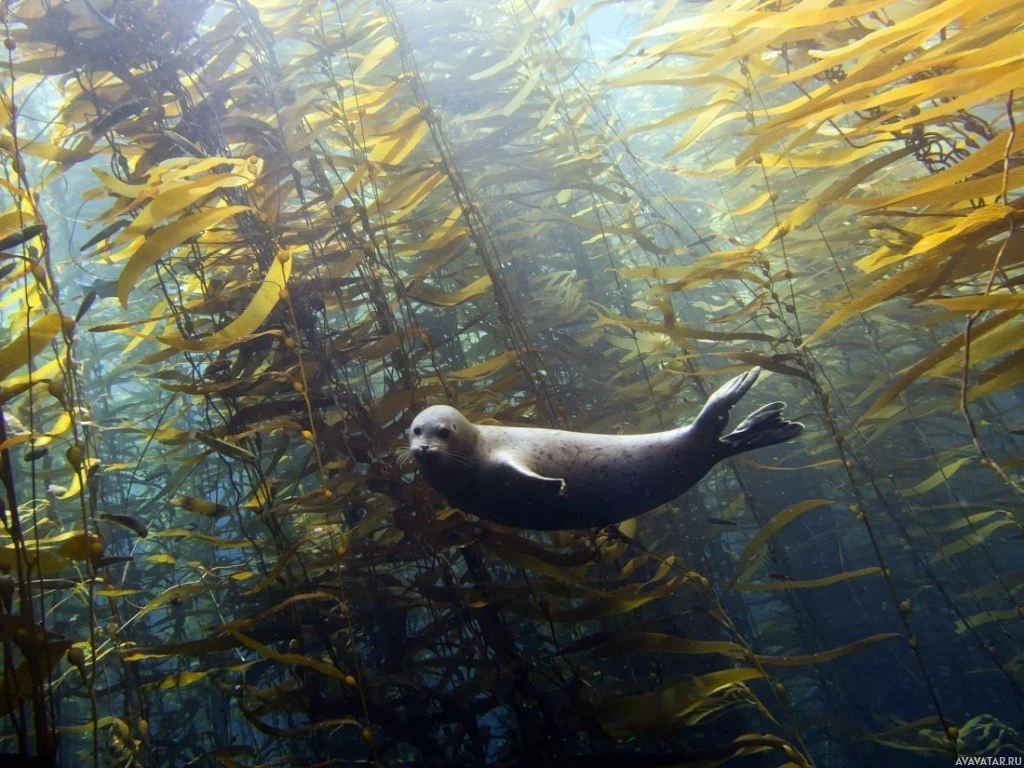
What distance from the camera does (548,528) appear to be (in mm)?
1732

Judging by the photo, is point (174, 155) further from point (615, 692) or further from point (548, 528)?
point (615, 692)

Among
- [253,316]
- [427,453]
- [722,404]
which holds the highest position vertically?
[253,316]

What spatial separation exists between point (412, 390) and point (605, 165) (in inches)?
94.5

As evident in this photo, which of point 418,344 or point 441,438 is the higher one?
point 418,344

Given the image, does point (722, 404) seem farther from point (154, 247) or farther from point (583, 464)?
point (154, 247)

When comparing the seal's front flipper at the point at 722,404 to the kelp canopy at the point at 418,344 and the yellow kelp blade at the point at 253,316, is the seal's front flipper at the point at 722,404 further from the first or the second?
the yellow kelp blade at the point at 253,316

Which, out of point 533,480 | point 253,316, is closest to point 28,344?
point 253,316

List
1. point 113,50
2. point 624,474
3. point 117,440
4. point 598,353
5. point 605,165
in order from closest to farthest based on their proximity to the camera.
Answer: point 624,474 → point 113,50 → point 605,165 → point 598,353 → point 117,440

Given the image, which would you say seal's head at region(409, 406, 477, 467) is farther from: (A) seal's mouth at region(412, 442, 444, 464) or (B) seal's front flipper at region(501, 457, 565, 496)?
(B) seal's front flipper at region(501, 457, 565, 496)

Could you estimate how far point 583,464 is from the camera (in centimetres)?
168

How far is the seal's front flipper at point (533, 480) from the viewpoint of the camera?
57.3 inches

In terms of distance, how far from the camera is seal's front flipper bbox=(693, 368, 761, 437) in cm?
156

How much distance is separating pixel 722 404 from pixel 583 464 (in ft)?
1.44

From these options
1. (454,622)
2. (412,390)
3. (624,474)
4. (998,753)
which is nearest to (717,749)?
(454,622)
